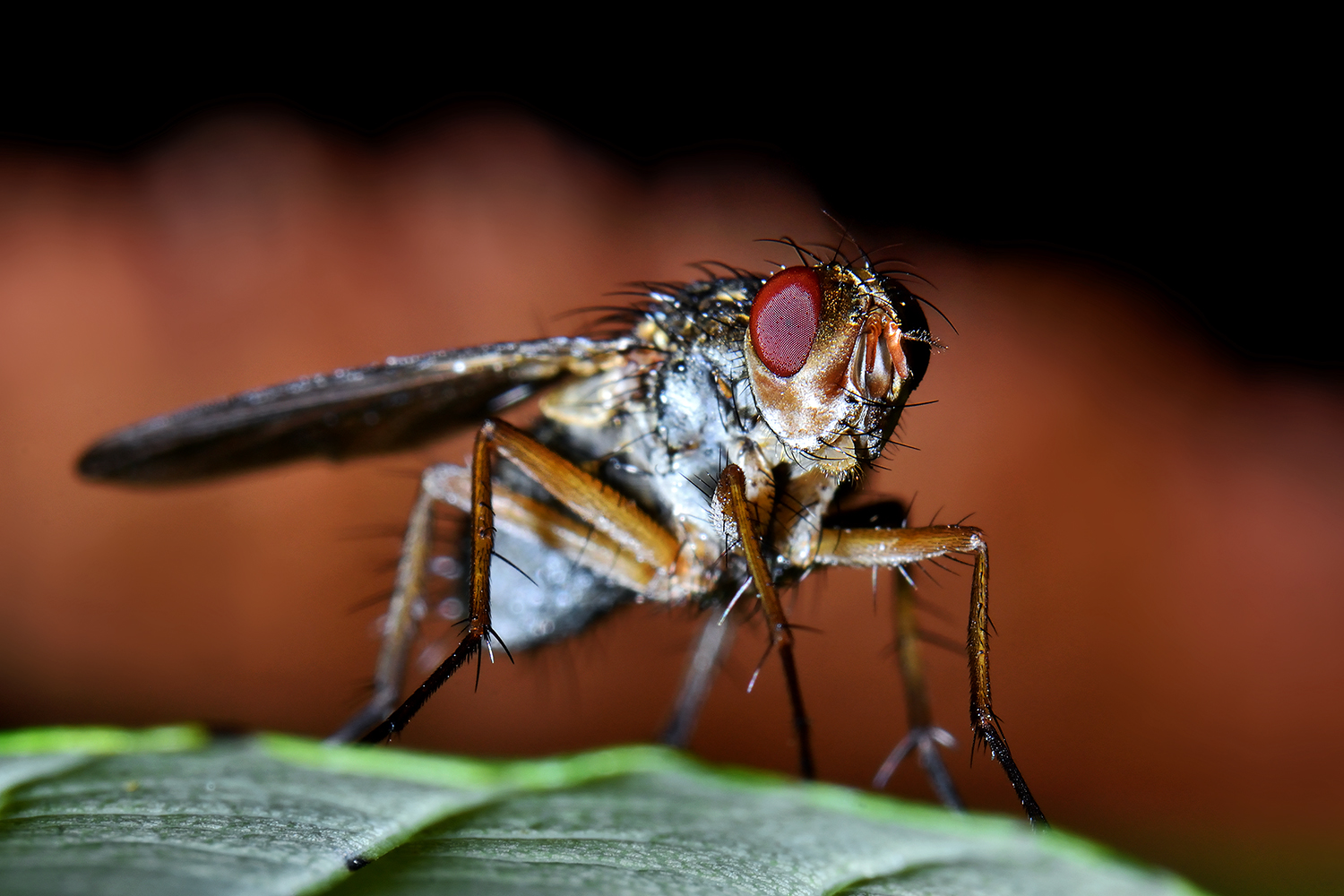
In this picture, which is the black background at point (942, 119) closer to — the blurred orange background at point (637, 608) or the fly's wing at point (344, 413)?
the blurred orange background at point (637, 608)

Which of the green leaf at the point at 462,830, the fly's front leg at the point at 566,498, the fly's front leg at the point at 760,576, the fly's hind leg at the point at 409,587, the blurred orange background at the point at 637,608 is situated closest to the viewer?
the green leaf at the point at 462,830

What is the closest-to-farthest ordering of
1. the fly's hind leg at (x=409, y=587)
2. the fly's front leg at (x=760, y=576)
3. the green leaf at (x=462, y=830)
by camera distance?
1. the green leaf at (x=462, y=830)
2. the fly's front leg at (x=760, y=576)
3. the fly's hind leg at (x=409, y=587)

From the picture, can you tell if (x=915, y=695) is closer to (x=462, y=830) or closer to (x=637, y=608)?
(x=462, y=830)

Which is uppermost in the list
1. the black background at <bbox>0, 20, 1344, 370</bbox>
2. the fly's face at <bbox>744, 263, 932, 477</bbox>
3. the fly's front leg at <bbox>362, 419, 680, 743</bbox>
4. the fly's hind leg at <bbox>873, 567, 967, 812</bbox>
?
the black background at <bbox>0, 20, 1344, 370</bbox>

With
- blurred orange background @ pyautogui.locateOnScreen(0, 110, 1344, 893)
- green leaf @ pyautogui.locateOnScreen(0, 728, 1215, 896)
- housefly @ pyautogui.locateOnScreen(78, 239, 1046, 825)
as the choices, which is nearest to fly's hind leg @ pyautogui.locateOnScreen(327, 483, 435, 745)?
housefly @ pyautogui.locateOnScreen(78, 239, 1046, 825)

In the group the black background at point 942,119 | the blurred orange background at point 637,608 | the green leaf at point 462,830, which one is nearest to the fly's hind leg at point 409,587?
the green leaf at point 462,830

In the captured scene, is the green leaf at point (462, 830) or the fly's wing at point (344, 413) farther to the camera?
the fly's wing at point (344, 413)

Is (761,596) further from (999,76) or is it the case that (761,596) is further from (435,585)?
(999,76)

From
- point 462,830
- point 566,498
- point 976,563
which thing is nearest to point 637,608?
point 566,498

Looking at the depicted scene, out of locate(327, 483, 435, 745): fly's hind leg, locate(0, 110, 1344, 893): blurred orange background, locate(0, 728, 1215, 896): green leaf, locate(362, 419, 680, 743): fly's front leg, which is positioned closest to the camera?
locate(0, 728, 1215, 896): green leaf

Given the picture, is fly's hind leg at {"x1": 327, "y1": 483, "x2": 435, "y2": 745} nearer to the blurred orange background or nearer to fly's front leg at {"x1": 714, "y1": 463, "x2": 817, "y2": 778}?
fly's front leg at {"x1": 714, "y1": 463, "x2": 817, "y2": 778}
